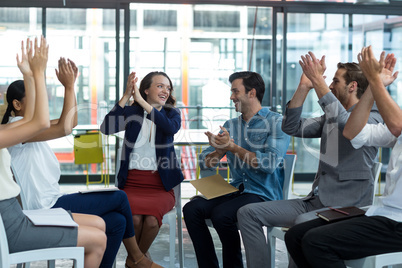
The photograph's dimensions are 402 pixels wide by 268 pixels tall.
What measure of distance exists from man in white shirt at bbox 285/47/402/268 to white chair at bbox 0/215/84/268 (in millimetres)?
914

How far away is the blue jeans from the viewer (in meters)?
2.55

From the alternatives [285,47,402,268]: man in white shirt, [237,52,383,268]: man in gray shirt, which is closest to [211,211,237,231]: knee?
[237,52,383,268]: man in gray shirt

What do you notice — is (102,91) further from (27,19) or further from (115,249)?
(115,249)

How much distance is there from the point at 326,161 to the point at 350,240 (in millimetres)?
623

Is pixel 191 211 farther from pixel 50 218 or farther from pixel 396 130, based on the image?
pixel 396 130

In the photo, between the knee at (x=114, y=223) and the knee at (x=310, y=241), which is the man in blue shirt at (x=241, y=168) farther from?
the knee at (x=310, y=241)

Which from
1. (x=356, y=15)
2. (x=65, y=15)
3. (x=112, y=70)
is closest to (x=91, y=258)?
(x=112, y=70)

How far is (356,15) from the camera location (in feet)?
22.0

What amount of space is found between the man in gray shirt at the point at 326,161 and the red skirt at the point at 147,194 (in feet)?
1.66

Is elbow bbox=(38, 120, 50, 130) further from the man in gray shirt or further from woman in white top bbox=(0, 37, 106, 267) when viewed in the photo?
the man in gray shirt

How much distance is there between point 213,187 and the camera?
2.95 m

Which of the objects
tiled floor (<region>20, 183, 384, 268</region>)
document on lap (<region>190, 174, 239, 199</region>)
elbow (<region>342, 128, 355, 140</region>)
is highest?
elbow (<region>342, 128, 355, 140</region>)

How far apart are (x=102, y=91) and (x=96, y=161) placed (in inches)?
39.6

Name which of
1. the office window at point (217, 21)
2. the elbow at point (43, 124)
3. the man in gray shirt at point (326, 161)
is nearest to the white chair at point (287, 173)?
the man in gray shirt at point (326, 161)
